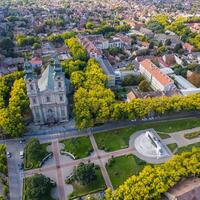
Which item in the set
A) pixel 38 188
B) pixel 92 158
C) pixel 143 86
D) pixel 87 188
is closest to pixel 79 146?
pixel 92 158

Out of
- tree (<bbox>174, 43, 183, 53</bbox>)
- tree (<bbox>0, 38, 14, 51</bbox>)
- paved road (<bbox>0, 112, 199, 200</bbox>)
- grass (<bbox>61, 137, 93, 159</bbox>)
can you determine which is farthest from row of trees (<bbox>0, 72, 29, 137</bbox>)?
tree (<bbox>174, 43, 183, 53</bbox>)

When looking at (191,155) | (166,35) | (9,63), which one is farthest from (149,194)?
(166,35)

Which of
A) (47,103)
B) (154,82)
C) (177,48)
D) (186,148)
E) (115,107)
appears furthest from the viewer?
(177,48)

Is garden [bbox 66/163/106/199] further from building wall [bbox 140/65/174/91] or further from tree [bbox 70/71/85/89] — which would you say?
building wall [bbox 140/65/174/91]

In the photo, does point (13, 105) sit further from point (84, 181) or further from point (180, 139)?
point (180, 139)

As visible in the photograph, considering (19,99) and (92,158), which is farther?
(19,99)

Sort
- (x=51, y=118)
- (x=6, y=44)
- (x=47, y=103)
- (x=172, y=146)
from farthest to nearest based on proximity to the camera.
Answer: (x=6, y=44) → (x=51, y=118) → (x=47, y=103) → (x=172, y=146)

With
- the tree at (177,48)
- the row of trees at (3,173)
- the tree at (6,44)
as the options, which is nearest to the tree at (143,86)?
the tree at (177,48)
